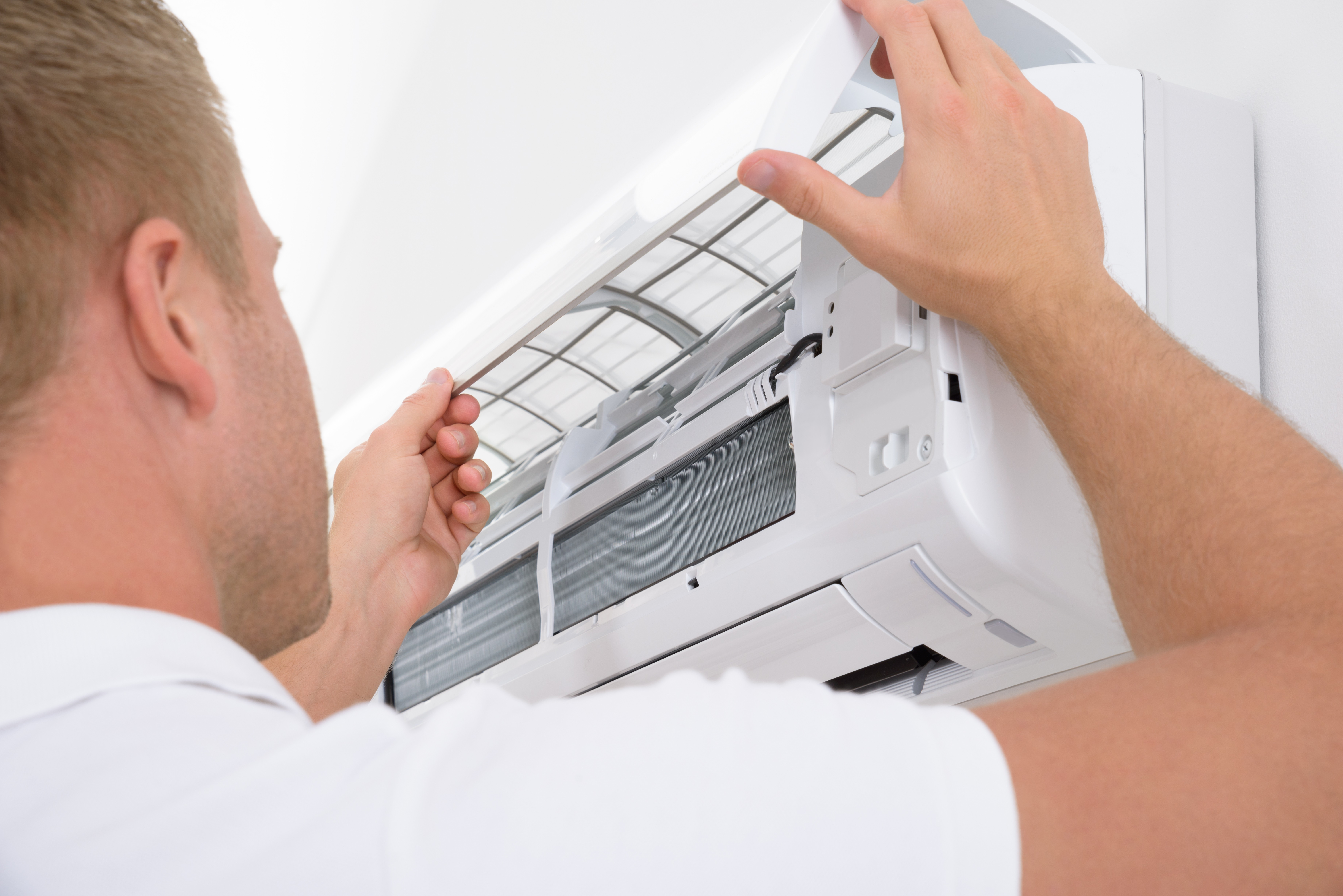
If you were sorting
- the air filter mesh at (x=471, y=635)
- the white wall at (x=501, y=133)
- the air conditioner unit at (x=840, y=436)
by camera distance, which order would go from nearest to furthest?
the air conditioner unit at (x=840, y=436) → the air filter mesh at (x=471, y=635) → the white wall at (x=501, y=133)

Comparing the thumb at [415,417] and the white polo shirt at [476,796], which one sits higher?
the white polo shirt at [476,796]

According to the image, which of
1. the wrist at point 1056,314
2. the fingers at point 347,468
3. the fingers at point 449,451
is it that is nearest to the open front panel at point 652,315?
the fingers at point 449,451

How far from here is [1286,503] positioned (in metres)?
0.69

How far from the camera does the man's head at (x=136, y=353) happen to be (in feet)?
2.23

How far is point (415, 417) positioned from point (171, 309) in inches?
30.0

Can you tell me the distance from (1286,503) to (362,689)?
124cm

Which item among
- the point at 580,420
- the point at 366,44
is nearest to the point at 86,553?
the point at 580,420

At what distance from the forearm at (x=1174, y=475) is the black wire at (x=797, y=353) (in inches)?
10.7

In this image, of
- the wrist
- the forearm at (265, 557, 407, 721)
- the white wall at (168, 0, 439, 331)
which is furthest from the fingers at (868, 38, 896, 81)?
the white wall at (168, 0, 439, 331)

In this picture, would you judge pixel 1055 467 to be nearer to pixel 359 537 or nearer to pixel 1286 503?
pixel 1286 503

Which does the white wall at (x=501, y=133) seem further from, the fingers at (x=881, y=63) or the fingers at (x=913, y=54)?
the fingers at (x=913, y=54)

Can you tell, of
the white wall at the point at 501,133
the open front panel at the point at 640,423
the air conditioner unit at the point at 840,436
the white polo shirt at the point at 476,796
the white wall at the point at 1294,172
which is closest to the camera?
the white polo shirt at the point at 476,796

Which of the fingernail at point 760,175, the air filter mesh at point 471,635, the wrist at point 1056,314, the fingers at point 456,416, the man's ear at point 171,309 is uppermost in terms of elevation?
the fingernail at point 760,175

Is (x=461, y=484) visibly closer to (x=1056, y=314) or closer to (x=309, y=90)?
(x=1056, y=314)
